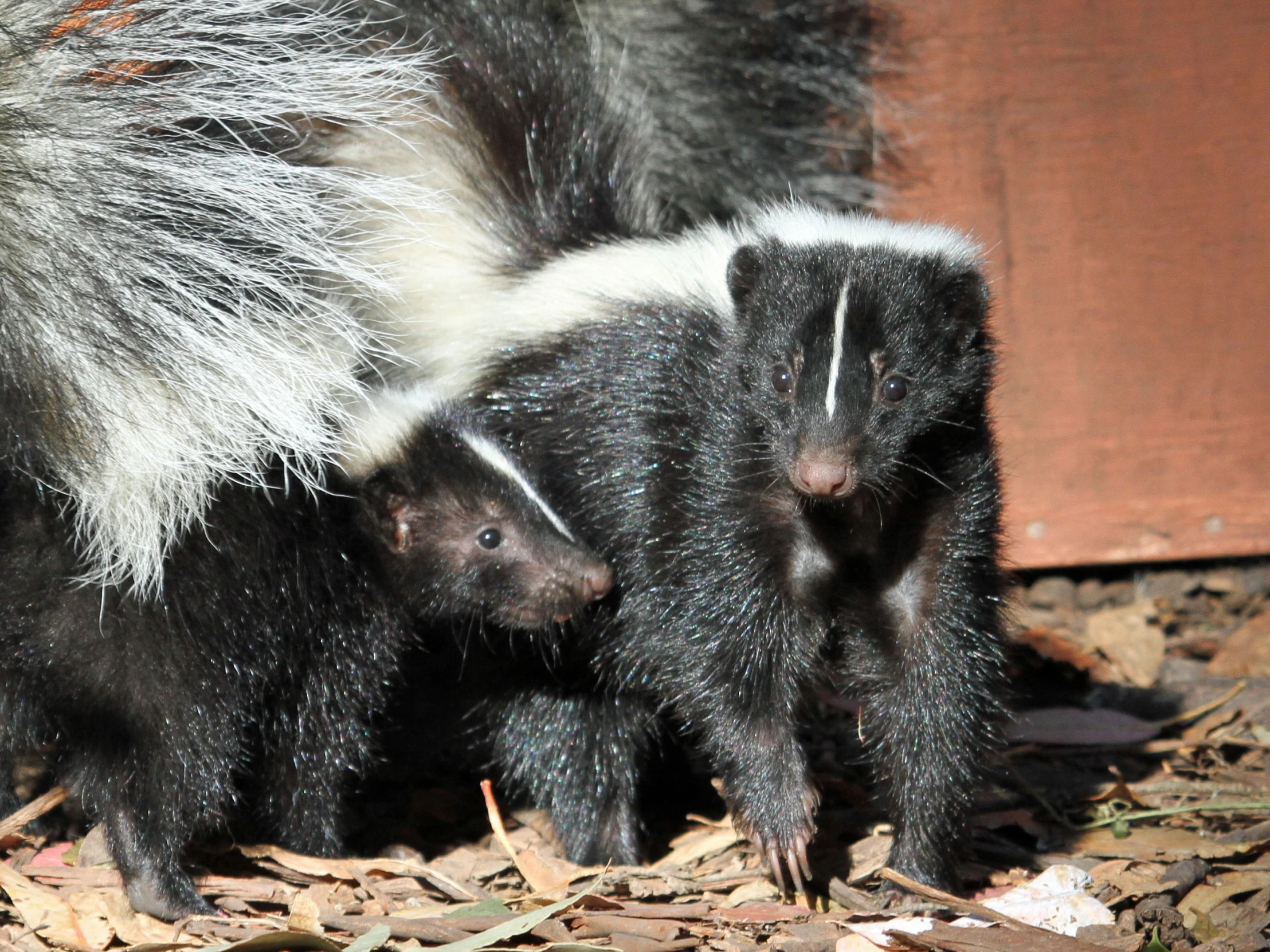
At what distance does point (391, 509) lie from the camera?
14.6 ft

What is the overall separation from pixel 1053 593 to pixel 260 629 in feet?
Answer: 12.7

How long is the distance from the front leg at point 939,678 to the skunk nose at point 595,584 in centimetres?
76

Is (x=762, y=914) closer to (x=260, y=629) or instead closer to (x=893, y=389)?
(x=893, y=389)

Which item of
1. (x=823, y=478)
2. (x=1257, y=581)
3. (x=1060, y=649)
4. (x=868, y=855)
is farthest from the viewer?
(x=1257, y=581)

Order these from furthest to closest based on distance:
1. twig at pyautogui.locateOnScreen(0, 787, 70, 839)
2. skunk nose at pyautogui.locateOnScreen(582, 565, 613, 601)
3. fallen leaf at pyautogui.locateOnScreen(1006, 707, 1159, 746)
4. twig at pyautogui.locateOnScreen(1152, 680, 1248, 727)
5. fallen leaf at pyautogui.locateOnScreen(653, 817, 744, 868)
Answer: twig at pyautogui.locateOnScreen(1152, 680, 1248, 727) < fallen leaf at pyautogui.locateOnScreen(1006, 707, 1159, 746) < fallen leaf at pyautogui.locateOnScreen(653, 817, 744, 868) < skunk nose at pyautogui.locateOnScreen(582, 565, 613, 601) < twig at pyautogui.locateOnScreen(0, 787, 70, 839)

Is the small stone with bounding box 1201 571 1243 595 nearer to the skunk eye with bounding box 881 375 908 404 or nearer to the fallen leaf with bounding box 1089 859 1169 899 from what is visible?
the fallen leaf with bounding box 1089 859 1169 899

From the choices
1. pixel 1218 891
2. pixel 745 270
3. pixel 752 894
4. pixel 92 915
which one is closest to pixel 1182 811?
pixel 1218 891

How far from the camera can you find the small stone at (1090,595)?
6441mm

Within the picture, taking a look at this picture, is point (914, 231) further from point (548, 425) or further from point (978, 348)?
point (548, 425)

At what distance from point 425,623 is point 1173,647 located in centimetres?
333

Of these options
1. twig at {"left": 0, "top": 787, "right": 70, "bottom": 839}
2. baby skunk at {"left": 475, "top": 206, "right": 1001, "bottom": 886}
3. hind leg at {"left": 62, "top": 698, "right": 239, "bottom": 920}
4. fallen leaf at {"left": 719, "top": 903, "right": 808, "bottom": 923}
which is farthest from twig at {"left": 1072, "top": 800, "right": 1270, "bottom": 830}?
twig at {"left": 0, "top": 787, "right": 70, "bottom": 839}

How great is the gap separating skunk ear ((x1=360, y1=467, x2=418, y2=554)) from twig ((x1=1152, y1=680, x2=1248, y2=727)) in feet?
9.65

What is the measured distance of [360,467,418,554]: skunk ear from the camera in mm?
4422

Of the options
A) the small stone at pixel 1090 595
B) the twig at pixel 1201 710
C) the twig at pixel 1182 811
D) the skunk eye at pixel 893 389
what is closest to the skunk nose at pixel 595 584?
the skunk eye at pixel 893 389
